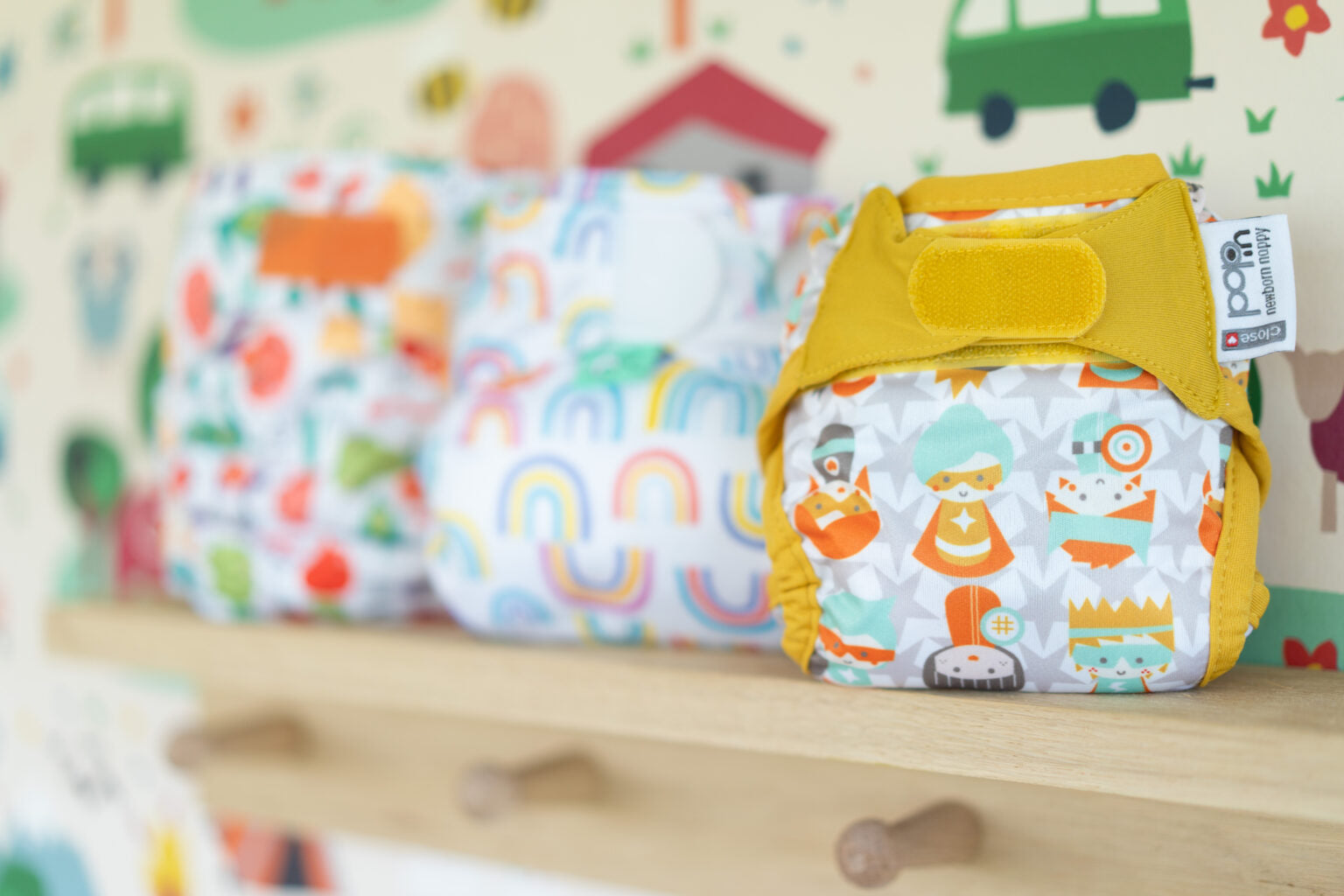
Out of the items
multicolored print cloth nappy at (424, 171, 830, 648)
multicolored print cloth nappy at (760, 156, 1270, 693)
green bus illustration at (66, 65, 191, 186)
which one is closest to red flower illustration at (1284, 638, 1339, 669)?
multicolored print cloth nappy at (760, 156, 1270, 693)

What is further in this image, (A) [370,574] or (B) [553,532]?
(A) [370,574]

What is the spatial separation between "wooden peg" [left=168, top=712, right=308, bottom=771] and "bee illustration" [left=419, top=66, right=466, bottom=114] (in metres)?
0.66

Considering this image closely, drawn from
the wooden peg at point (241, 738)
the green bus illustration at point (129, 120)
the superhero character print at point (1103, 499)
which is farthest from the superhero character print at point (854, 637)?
the green bus illustration at point (129, 120)

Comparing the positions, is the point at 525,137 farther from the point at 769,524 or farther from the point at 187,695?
the point at 187,695

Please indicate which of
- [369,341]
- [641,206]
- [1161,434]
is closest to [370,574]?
[369,341]

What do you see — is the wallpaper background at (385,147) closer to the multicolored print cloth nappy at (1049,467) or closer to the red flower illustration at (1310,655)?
the red flower illustration at (1310,655)

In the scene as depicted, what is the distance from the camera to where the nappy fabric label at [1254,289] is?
0.61m

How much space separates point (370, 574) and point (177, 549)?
207mm

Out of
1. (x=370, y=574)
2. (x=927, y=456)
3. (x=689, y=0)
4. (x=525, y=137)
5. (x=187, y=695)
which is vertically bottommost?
(x=187, y=695)

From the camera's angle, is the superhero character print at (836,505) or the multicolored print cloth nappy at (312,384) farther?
the multicolored print cloth nappy at (312,384)

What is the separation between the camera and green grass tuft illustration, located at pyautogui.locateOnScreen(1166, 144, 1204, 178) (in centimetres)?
79

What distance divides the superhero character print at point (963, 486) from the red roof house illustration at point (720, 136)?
398 millimetres

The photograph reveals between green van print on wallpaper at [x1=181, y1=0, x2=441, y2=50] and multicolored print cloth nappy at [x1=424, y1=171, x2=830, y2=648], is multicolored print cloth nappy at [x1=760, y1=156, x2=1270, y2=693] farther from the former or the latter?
green van print on wallpaper at [x1=181, y1=0, x2=441, y2=50]

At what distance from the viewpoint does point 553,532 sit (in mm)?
792
